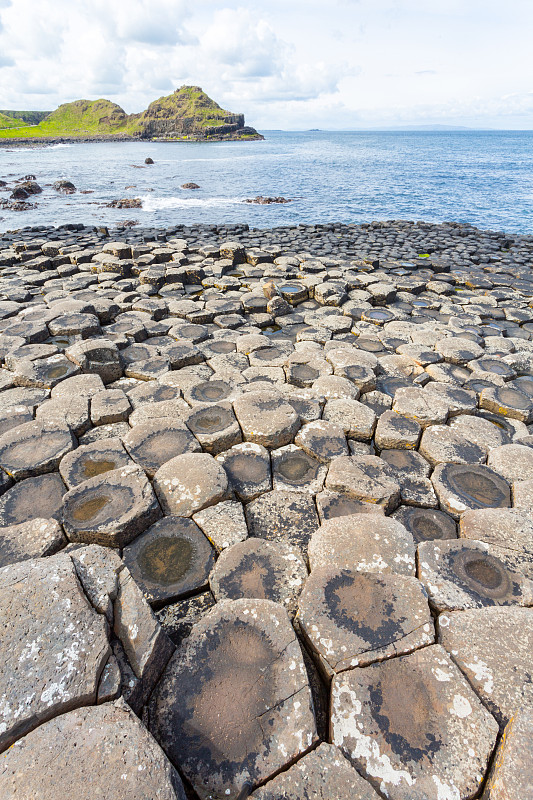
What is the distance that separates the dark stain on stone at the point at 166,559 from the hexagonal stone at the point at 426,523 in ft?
6.65

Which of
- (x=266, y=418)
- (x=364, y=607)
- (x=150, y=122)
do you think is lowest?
(x=364, y=607)

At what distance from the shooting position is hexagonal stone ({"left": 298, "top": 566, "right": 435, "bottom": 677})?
2426 millimetres

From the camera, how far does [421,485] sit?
4191 millimetres

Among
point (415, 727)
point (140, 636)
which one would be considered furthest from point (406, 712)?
point (140, 636)

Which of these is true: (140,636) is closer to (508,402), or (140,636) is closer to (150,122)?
(508,402)

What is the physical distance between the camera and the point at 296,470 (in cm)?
432

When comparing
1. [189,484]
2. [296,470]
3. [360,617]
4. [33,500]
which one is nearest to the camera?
[360,617]

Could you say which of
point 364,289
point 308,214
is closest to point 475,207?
point 308,214

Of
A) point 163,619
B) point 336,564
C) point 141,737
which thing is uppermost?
point 141,737

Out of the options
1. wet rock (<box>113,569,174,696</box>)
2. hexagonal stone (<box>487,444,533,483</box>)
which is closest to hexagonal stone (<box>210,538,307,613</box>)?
wet rock (<box>113,569,174,696</box>)

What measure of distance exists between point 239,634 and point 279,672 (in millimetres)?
327

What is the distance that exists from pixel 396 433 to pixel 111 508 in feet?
10.7

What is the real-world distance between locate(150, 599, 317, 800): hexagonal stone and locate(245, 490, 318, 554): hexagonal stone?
41.4 inches

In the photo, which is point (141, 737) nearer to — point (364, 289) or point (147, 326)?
point (147, 326)
